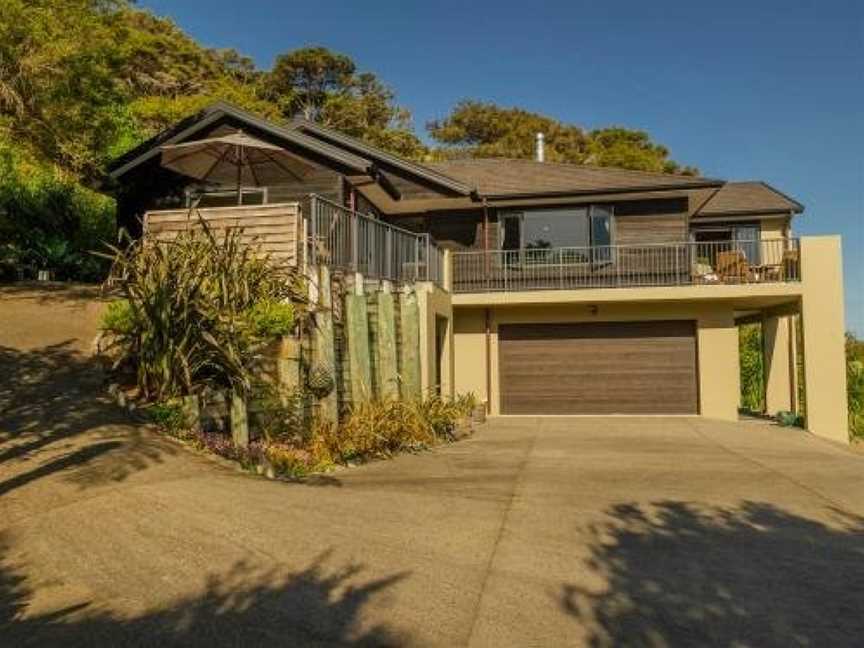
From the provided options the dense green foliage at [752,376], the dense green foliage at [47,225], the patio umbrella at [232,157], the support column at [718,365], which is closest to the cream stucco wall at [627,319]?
the support column at [718,365]

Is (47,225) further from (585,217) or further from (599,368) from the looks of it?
(599,368)

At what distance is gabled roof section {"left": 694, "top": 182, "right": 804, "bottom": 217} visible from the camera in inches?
934

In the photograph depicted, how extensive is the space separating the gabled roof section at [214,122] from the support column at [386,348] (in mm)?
4850

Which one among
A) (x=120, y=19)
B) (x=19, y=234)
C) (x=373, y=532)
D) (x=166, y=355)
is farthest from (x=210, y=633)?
(x=19, y=234)

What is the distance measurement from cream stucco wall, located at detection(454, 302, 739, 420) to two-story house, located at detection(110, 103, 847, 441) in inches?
1.4

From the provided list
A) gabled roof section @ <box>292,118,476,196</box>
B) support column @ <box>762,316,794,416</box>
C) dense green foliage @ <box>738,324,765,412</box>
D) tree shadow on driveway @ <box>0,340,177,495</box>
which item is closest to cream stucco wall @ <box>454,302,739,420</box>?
support column @ <box>762,316,794,416</box>

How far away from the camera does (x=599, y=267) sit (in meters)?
20.2

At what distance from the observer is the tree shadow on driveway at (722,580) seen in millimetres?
4207

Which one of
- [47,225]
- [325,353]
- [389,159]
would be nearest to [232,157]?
[325,353]

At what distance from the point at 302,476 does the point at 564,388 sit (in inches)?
493

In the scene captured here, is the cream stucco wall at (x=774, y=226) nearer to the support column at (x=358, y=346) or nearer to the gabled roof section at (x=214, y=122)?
the gabled roof section at (x=214, y=122)

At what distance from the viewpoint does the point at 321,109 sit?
46.6 meters

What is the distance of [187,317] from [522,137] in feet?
145

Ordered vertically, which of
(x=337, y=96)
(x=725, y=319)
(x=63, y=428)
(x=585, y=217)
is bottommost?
(x=63, y=428)
